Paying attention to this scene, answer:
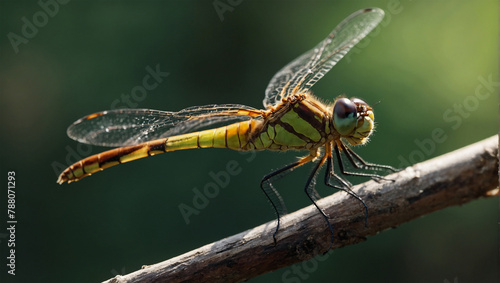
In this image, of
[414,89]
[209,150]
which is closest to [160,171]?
[209,150]

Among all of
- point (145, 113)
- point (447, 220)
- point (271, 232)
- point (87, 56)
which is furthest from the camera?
point (447, 220)

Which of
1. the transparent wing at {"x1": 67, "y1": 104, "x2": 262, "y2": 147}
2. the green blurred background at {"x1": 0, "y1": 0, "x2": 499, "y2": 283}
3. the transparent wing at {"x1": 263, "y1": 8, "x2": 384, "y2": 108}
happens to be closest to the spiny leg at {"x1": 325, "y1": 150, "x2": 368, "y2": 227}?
the transparent wing at {"x1": 263, "y1": 8, "x2": 384, "y2": 108}

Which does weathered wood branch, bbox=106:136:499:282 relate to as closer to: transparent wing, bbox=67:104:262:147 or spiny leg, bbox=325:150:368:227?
spiny leg, bbox=325:150:368:227

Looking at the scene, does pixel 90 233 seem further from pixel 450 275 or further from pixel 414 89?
pixel 450 275

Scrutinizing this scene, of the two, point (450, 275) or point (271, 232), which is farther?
point (450, 275)

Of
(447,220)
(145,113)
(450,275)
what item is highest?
(145,113)

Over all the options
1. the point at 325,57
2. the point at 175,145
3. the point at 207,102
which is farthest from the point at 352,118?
the point at 207,102
